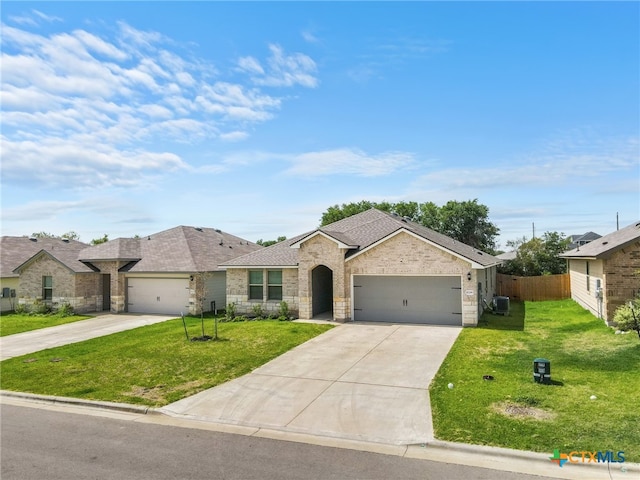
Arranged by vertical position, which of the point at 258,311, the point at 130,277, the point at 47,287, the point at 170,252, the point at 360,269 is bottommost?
Result: the point at 258,311

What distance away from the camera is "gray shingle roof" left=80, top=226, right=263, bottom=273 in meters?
24.5

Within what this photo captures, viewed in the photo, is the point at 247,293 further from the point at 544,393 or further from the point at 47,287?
the point at 544,393

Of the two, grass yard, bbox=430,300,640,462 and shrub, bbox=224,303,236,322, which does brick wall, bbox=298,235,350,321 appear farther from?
grass yard, bbox=430,300,640,462

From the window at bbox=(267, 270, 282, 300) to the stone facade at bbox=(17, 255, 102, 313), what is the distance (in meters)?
11.8

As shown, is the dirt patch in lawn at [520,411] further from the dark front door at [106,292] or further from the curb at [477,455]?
the dark front door at [106,292]

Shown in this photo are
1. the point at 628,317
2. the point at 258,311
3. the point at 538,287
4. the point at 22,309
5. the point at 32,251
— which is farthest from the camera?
the point at 32,251

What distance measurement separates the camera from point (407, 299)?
65.2ft

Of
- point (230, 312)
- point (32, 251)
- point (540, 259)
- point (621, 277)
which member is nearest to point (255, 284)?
point (230, 312)

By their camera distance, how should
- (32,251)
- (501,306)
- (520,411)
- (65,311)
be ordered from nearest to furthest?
1. (520,411)
2. (501,306)
3. (65,311)
4. (32,251)

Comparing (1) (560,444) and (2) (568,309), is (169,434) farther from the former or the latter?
(2) (568,309)

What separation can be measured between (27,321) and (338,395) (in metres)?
21.1

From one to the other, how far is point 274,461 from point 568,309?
21668 millimetres

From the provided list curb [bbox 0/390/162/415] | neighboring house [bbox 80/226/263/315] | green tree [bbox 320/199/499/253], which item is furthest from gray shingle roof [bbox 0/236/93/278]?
green tree [bbox 320/199/499/253]

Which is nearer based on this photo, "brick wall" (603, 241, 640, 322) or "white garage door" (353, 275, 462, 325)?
"brick wall" (603, 241, 640, 322)
